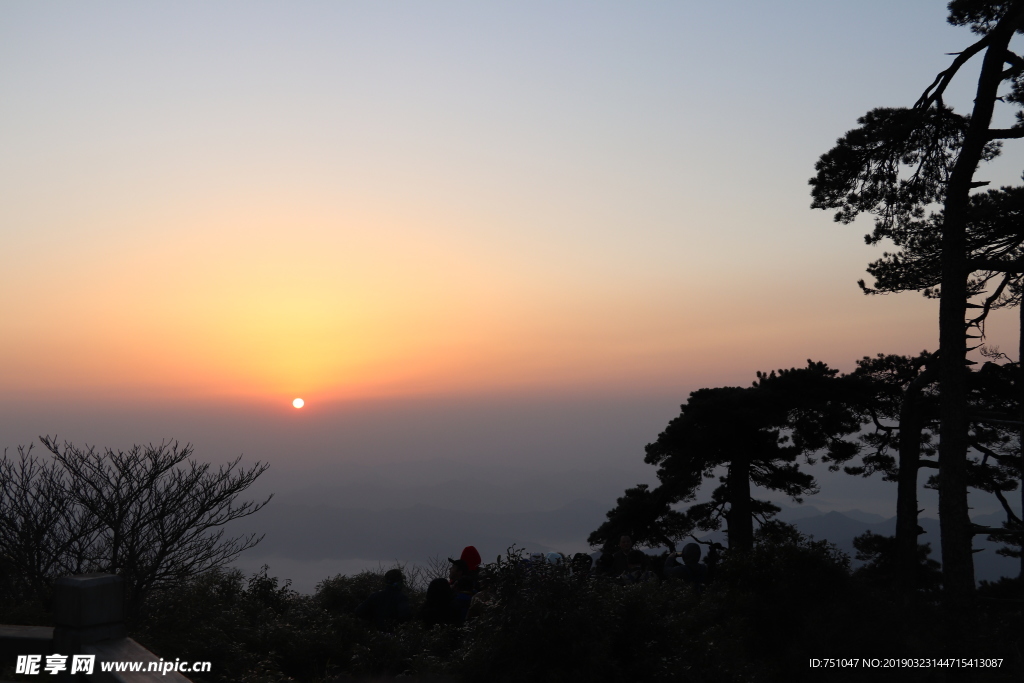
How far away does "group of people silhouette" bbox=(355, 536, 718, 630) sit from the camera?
366 inches

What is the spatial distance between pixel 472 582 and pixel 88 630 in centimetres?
783

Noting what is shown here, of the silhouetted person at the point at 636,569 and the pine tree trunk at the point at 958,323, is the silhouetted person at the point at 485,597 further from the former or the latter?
the pine tree trunk at the point at 958,323

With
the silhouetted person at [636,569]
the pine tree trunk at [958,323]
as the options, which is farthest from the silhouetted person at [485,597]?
the pine tree trunk at [958,323]

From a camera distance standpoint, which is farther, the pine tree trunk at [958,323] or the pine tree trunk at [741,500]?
the pine tree trunk at [741,500]

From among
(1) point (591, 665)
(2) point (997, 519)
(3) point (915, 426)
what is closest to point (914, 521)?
(3) point (915, 426)

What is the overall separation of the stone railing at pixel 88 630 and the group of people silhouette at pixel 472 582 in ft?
15.6

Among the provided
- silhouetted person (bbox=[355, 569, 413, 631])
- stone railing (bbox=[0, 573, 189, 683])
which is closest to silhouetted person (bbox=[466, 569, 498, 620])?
silhouetted person (bbox=[355, 569, 413, 631])

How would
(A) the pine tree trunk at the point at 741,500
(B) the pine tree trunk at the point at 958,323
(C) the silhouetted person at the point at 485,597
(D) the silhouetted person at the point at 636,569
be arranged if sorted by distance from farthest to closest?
(A) the pine tree trunk at the point at 741,500 < (B) the pine tree trunk at the point at 958,323 < (D) the silhouetted person at the point at 636,569 < (C) the silhouetted person at the point at 485,597

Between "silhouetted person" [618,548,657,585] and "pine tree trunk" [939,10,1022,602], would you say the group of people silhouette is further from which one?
"pine tree trunk" [939,10,1022,602]

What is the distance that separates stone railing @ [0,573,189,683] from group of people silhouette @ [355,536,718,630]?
4.75 metres

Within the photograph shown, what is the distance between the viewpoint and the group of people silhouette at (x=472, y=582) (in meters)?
9.30

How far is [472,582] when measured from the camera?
472 inches

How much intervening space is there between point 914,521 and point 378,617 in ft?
50.5

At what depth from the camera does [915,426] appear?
1988 cm
